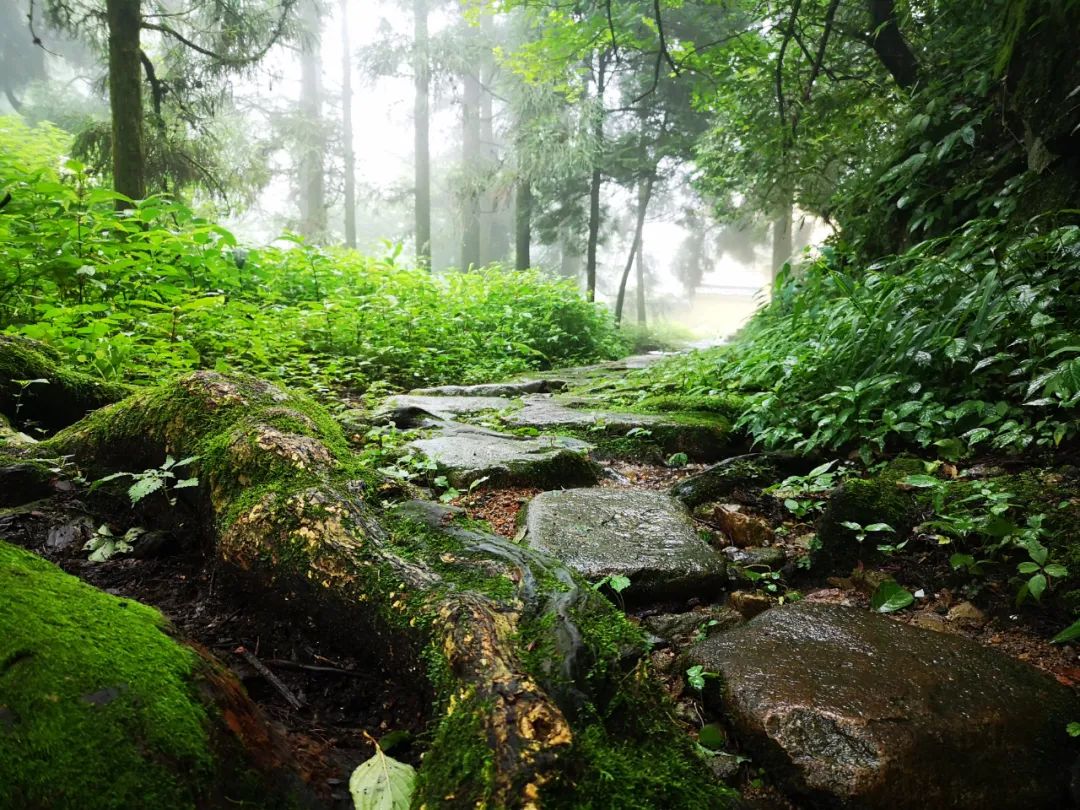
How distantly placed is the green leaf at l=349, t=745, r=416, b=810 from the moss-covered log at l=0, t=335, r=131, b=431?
9.12 ft

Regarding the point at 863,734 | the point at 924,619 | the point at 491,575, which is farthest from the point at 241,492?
the point at 924,619

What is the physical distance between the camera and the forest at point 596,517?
1.13 meters

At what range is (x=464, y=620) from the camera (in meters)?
1.36

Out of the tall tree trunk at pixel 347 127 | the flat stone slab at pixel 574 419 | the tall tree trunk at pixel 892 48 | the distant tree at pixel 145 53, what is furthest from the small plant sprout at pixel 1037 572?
the tall tree trunk at pixel 347 127

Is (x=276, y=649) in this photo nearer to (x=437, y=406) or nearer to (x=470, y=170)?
(x=437, y=406)

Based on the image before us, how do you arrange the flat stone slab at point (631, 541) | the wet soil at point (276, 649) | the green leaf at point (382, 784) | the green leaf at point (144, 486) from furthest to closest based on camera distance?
the flat stone slab at point (631, 541)
the green leaf at point (144, 486)
the wet soil at point (276, 649)
the green leaf at point (382, 784)

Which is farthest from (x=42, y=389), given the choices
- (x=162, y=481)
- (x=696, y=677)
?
(x=696, y=677)

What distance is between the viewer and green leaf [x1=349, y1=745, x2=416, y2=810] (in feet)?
3.49

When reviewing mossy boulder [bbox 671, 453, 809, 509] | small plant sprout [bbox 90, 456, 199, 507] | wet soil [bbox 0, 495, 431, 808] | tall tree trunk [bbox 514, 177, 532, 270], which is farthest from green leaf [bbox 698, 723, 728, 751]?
tall tree trunk [bbox 514, 177, 532, 270]

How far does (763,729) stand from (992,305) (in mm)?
2587

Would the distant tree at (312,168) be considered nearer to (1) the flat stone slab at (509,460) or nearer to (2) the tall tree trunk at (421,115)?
(2) the tall tree trunk at (421,115)

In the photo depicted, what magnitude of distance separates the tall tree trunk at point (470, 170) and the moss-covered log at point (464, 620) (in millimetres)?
15121

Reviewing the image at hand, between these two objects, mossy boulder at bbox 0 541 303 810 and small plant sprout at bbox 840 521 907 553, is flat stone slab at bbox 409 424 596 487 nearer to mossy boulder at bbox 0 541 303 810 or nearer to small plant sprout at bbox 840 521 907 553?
small plant sprout at bbox 840 521 907 553

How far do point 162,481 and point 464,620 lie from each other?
1315mm
